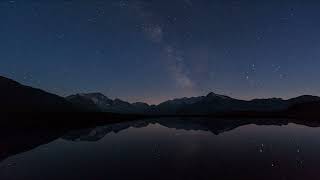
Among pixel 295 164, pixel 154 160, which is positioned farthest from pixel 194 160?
pixel 295 164

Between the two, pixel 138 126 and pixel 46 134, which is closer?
pixel 46 134

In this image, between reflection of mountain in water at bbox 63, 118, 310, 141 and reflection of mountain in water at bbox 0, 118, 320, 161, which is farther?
reflection of mountain in water at bbox 63, 118, 310, 141

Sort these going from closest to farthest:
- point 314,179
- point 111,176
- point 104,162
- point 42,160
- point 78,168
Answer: point 314,179, point 111,176, point 78,168, point 104,162, point 42,160

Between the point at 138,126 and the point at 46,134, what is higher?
the point at 138,126

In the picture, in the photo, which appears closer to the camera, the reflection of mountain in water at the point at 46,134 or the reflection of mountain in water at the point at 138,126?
A: the reflection of mountain in water at the point at 46,134

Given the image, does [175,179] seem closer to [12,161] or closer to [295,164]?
[295,164]

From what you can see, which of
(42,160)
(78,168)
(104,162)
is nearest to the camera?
(78,168)

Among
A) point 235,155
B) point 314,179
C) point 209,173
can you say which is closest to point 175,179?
point 209,173

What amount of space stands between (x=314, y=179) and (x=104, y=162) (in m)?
11.3

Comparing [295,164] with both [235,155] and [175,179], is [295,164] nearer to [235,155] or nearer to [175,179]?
[235,155]

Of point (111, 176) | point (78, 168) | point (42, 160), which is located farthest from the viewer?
point (42, 160)

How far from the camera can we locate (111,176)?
16.1 metres

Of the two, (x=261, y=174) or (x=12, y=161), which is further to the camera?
(x=12, y=161)

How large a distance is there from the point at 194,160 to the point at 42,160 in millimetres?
9367
